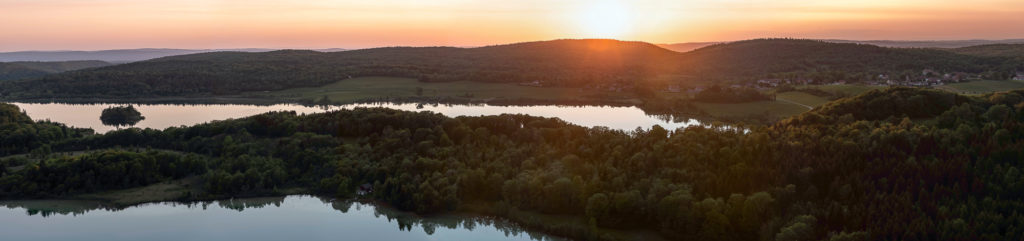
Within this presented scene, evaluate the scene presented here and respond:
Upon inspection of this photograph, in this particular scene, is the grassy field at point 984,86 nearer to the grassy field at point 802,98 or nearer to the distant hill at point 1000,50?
the grassy field at point 802,98

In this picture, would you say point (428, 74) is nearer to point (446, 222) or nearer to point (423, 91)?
point (423, 91)

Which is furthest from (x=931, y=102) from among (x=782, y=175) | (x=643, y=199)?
(x=643, y=199)

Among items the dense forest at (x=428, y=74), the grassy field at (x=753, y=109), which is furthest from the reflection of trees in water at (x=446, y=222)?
the dense forest at (x=428, y=74)

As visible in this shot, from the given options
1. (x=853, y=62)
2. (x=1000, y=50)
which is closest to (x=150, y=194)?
(x=853, y=62)

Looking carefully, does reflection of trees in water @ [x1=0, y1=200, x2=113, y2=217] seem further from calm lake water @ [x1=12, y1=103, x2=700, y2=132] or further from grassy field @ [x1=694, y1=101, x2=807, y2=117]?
grassy field @ [x1=694, y1=101, x2=807, y2=117]

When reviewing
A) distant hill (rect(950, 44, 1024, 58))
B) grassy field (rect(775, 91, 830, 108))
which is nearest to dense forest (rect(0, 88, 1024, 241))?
grassy field (rect(775, 91, 830, 108))

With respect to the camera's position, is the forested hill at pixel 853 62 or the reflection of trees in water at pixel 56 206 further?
the forested hill at pixel 853 62

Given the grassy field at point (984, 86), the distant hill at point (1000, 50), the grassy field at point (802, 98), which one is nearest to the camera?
the grassy field at point (802, 98)
